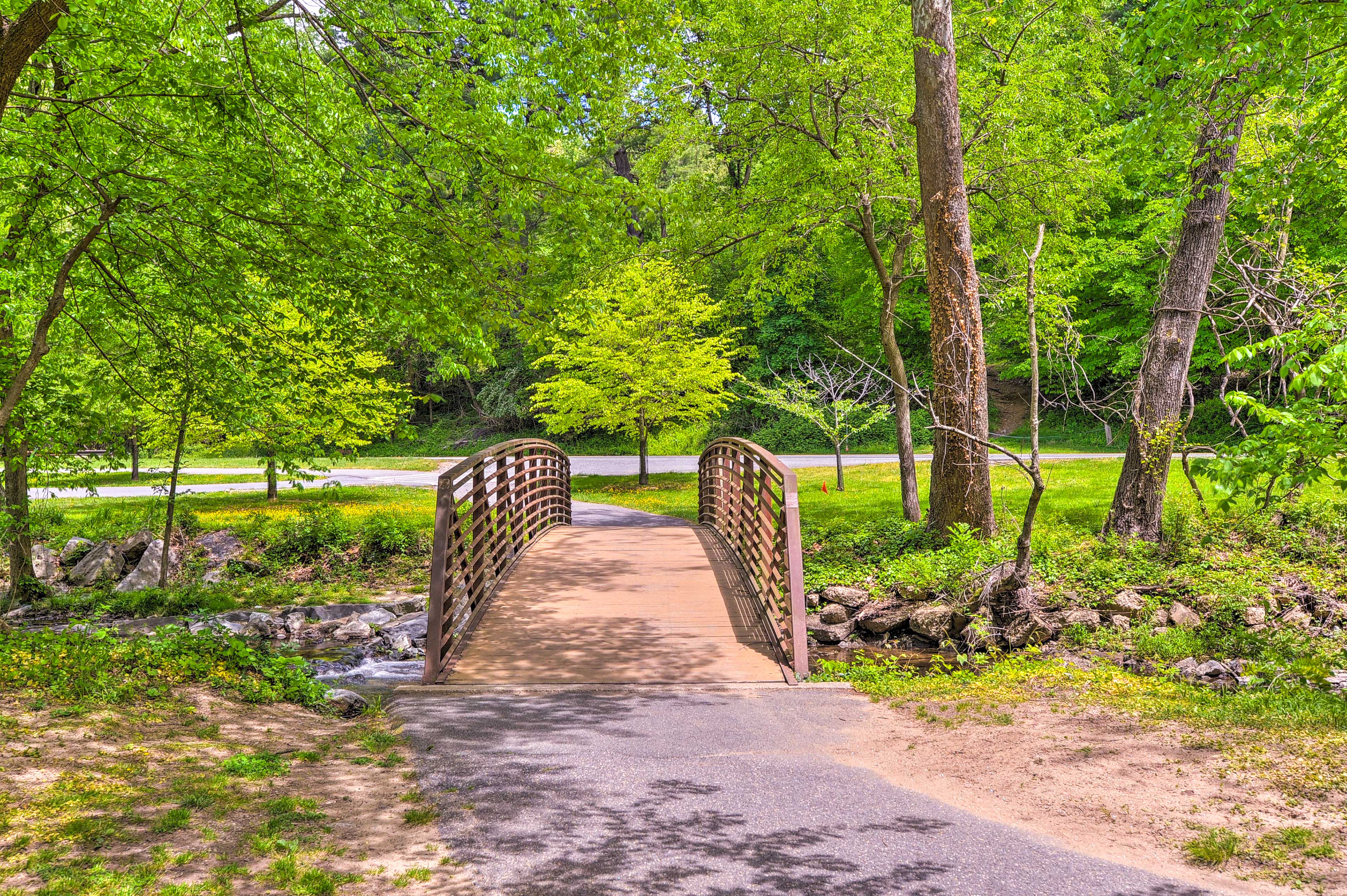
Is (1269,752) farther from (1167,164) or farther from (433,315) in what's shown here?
(1167,164)

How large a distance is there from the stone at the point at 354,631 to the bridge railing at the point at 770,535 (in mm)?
5097

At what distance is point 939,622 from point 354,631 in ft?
25.1

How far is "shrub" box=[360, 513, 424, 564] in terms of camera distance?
16016 millimetres

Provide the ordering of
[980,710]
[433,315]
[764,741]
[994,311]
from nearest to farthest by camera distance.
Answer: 1. [764,741]
2. [980,710]
3. [433,315]
4. [994,311]

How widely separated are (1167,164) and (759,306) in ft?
20.5

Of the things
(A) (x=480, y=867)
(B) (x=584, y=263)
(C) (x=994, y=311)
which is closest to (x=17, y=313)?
(B) (x=584, y=263)

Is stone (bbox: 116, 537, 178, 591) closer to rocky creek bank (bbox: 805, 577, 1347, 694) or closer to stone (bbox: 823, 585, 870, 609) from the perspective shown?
A: stone (bbox: 823, 585, 870, 609)

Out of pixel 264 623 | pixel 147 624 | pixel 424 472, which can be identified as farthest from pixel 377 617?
pixel 424 472

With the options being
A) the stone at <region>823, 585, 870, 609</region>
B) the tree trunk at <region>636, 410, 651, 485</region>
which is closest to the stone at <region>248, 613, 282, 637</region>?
the stone at <region>823, 585, 870, 609</region>

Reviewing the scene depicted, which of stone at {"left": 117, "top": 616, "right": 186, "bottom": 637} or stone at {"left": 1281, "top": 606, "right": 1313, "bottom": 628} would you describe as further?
stone at {"left": 117, "top": 616, "right": 186, "bottom": 637}

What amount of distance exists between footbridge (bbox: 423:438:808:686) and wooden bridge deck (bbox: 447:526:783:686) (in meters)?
0.02

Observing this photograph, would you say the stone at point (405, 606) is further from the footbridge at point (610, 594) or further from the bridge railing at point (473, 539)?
the footbridge at point (610, 594)

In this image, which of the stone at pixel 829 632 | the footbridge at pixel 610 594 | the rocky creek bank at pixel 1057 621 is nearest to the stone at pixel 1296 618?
the rocky creek bank at pixel 1057 621

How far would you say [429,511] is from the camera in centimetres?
1883
